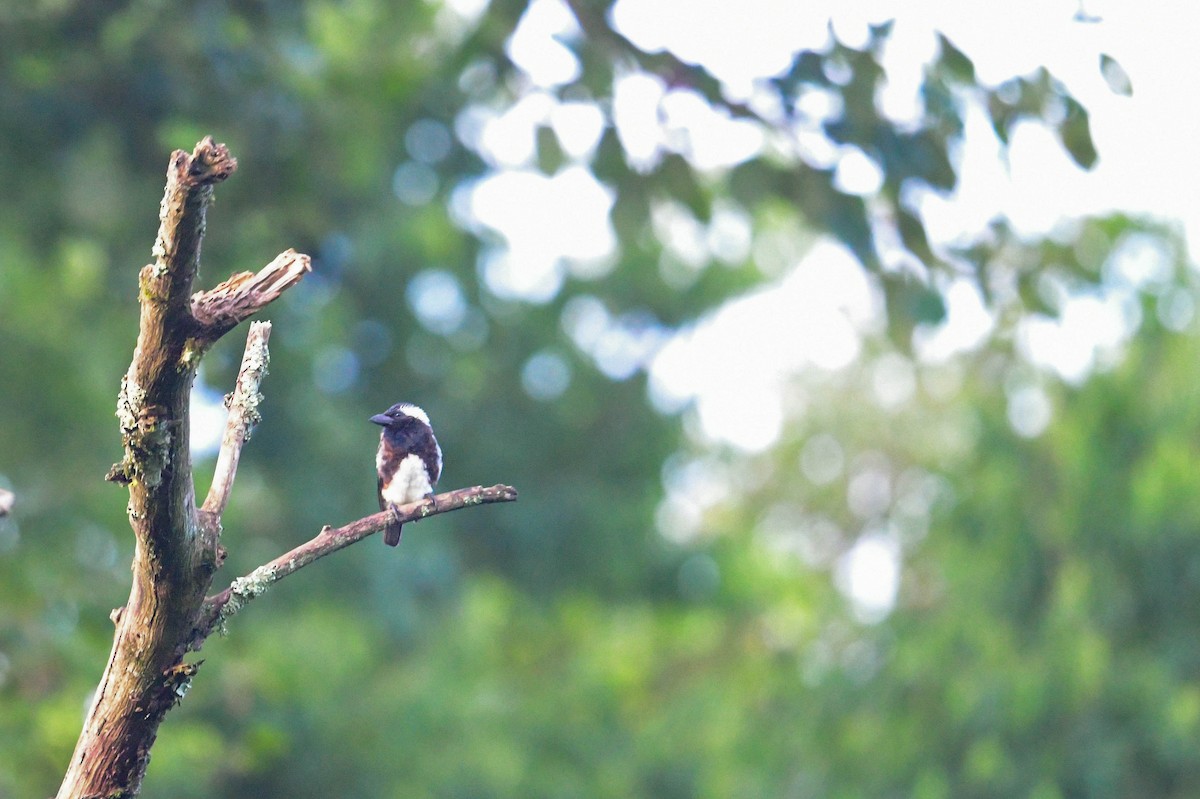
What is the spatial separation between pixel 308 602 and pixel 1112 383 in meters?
6.86

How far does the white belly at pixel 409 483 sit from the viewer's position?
430 centimetres

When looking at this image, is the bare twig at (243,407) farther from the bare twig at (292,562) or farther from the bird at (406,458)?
the bird at (406,458)

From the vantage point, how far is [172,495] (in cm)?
228

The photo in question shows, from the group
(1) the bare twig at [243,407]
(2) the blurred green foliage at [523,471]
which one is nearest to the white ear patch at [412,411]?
(2) the blurred green foliage at [523,471]

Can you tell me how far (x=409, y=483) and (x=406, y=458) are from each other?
0.31 ft

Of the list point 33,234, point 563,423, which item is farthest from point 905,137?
point 563,423

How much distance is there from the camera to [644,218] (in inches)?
237

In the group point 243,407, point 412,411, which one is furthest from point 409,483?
point 243,407

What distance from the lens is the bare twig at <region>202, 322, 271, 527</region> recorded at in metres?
2.58

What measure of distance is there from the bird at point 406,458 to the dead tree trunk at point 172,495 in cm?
166

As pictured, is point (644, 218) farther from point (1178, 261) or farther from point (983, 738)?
point (1178, 261)

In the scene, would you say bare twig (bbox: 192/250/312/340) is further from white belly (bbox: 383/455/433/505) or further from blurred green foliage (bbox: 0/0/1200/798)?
blurred green foliage (bbox: 0/0/1200/798)

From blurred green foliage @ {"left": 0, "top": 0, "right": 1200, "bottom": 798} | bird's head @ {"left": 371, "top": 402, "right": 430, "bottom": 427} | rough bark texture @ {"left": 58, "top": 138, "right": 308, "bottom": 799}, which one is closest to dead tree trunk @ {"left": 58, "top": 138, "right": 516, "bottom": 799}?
rough bark texture @ {"left": 58, "top": 138, "right": 308, "bottom": 799}

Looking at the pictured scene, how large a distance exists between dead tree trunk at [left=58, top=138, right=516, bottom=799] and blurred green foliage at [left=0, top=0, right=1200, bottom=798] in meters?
1.88
